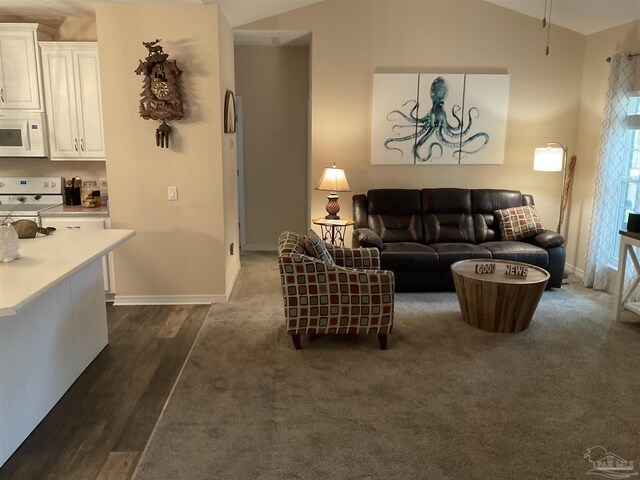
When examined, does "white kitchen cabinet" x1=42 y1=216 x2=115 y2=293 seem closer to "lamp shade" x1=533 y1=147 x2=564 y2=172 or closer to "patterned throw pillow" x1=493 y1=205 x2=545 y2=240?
"patterned throw pillow" x1=493 y1=205 x2=545 y2=240

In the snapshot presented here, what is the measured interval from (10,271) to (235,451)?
142 centimetres

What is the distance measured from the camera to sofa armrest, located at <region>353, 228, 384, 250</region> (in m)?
5.02

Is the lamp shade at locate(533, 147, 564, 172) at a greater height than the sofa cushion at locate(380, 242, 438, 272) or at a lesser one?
greater

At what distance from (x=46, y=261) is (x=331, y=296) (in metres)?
1.78

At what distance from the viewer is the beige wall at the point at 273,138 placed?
6562 mm

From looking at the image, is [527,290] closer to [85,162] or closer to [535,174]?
[535,174]

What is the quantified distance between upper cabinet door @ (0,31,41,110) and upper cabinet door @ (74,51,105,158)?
14.3 inches

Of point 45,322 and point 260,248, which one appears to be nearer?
point 45,322

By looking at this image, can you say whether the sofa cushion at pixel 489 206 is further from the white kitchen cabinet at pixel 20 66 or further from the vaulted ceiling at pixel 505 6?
the white kitchen cabinet at pixel 20 66

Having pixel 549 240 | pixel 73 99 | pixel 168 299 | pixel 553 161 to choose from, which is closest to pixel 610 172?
pixel 553 161

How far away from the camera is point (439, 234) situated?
559cm

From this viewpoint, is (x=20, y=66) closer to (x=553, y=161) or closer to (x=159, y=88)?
(x=159, y=88)

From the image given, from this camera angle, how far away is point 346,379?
3.38 m

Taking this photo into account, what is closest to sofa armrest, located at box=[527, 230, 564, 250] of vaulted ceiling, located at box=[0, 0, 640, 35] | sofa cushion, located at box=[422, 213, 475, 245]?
sofa cushion, located at box=[422, 213, 475, 245]
